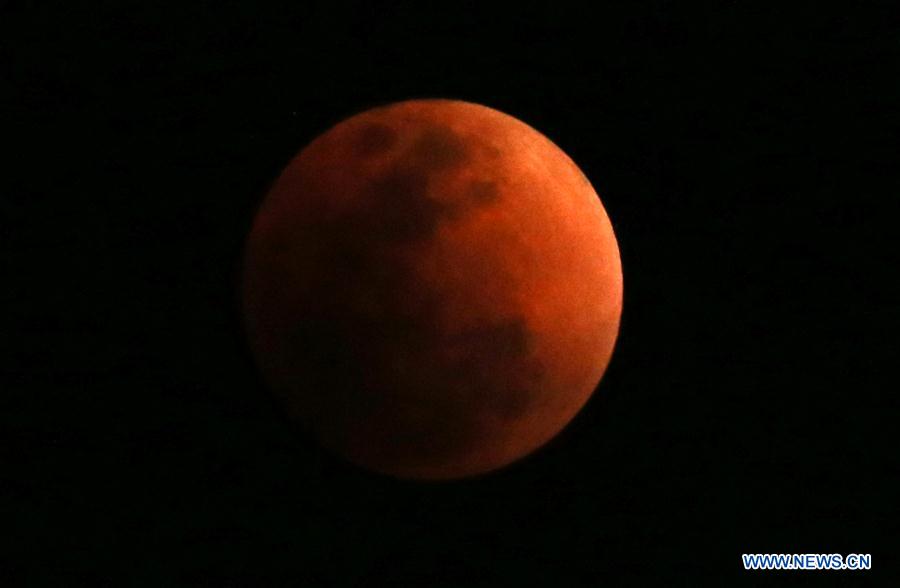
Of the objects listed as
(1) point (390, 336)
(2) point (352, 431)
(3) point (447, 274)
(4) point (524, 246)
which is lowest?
(2) point (352, 431)

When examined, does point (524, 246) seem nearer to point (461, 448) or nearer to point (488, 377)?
point (488, 377)

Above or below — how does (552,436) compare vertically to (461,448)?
above

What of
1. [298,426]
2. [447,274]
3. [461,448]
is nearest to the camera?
[447,274]

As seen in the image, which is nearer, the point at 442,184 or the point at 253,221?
the point at 442,184

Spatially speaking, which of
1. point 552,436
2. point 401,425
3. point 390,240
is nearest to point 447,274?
point 390,240

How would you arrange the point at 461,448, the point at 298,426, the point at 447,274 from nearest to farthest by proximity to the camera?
the point at 447,274 < the point at 461,448 < the point at 298,426

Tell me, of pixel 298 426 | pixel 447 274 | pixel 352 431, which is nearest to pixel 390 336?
pixel 447 274
